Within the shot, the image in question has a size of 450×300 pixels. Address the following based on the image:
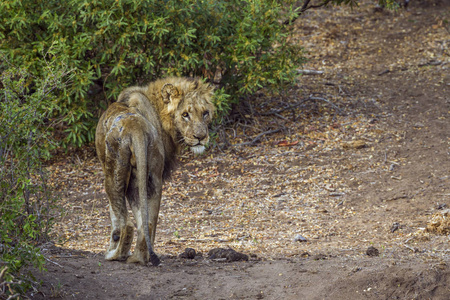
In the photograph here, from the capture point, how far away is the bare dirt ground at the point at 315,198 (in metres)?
4.59

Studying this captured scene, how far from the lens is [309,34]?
13938 mm

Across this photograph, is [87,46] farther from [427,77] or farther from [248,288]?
[427,77]

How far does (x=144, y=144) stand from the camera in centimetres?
483

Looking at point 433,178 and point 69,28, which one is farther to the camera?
point 69,28

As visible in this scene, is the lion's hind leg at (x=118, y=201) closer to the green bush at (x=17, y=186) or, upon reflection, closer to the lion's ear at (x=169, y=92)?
the green bush at (x=17, y=186)

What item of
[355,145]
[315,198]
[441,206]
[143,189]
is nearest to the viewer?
[143,189]

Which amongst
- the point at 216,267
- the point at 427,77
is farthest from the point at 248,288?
the point at 427,77

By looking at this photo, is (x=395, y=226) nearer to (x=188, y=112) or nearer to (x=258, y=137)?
(x=188, y=112)

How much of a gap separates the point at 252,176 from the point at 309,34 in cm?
636

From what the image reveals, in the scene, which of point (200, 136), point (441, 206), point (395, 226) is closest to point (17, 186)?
point (200, 136)

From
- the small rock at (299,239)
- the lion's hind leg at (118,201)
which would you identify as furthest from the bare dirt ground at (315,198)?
the lion's hind leg at (118,201)

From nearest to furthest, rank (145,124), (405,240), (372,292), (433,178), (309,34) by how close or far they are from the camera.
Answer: (372,292)
(145,124)
(405,240)
(433,178)
(309,34)

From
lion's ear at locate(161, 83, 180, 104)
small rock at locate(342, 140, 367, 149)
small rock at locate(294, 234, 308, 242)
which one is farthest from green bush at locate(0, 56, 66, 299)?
small rock at locate(342, 140, 367, 149)

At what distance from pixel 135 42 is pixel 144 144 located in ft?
13.4
